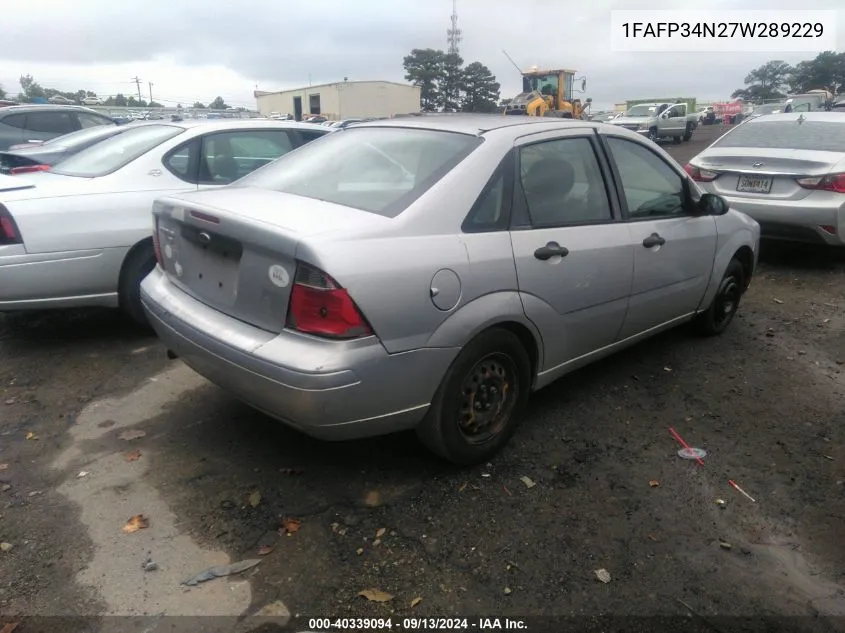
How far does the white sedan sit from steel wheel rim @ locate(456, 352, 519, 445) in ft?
9.11

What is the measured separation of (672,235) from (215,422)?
296 centimetres

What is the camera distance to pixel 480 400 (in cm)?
322

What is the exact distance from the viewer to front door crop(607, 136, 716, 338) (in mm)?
3904

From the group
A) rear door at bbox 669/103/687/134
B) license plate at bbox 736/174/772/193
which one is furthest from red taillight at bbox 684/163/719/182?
rear door at bbox 669/103/687/134

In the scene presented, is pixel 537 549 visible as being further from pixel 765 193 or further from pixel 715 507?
pixel 765 193

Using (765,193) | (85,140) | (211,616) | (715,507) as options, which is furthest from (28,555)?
(765,193)

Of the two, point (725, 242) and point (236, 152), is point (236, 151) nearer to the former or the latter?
point (236, 152)

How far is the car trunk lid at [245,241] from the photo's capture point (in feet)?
8.80

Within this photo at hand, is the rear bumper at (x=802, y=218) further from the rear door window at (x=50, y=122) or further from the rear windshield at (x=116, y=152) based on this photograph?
the rear door window at (x=50, y=122)

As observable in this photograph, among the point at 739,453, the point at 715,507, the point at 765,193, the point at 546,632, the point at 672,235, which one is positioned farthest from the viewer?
the point at 765,193

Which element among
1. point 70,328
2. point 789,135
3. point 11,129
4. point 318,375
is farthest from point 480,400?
point 11,129

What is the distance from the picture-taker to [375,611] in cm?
240

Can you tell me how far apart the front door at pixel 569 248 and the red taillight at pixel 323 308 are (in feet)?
3.06

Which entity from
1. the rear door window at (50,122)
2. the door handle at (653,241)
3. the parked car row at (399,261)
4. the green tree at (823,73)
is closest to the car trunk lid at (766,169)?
the parked car row at (399,261)
